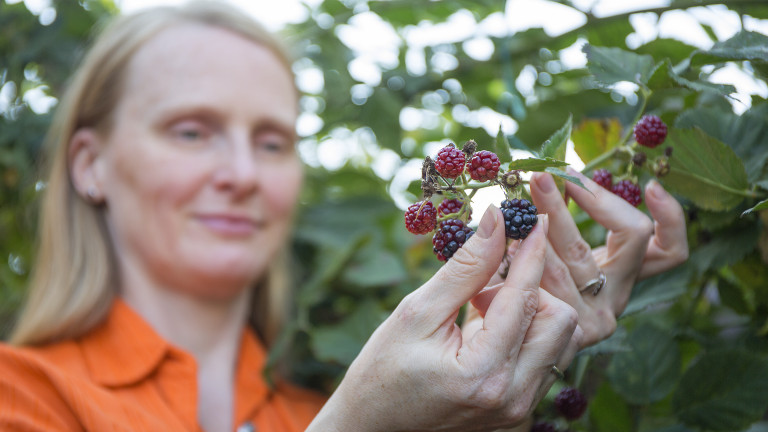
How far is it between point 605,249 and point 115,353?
85 centimetres

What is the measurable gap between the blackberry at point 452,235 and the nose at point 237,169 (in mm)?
639

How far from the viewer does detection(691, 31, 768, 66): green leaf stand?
562mm

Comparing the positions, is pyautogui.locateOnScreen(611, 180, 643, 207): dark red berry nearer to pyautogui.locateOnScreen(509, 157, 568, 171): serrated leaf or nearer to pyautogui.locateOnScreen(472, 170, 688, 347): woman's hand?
pyautogui.locateOnScreen(472, 170, 688, 347): woman's hand

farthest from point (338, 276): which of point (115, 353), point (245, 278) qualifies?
point (115, 353)

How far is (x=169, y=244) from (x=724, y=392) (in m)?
0.90

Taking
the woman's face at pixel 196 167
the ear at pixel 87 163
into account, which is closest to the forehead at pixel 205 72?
the woman's face at pixel 196 167

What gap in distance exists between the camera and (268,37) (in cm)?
132

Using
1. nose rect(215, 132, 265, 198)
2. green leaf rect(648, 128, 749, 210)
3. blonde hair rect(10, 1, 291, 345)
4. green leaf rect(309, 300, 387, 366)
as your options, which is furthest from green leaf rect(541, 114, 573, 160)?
blonde hair rect(10, 1, 291, 345)

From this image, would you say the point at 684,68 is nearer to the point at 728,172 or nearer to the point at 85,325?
the point at 728,172

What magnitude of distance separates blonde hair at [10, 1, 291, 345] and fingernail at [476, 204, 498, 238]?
893mm

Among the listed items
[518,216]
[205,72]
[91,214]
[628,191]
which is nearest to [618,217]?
[628,191]

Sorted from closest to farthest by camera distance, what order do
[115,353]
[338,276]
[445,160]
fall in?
[445,160] < [115,353] < [338,276]

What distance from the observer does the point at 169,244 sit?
109cm

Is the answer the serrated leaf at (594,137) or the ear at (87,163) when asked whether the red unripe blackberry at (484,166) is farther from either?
the ear at (87,163)
